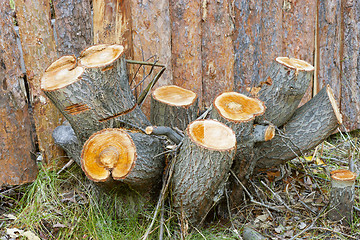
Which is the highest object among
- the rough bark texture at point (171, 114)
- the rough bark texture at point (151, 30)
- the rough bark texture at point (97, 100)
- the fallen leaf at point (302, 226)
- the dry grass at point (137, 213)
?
the rough bark texture at point (151, 30)

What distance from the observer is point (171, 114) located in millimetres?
2729

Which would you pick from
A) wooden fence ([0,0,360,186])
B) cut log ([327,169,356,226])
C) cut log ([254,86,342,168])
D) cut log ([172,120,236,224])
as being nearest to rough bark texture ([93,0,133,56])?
wooden fence ([0,0,360,186])

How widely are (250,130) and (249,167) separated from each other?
377 mm

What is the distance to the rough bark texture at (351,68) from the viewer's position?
12.4 feet

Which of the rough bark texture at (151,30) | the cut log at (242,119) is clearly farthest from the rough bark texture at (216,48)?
the cut log at (242,119)

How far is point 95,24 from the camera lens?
2936 mm

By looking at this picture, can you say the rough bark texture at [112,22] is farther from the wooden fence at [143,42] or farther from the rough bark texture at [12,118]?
the rough bark texture at [12,118]

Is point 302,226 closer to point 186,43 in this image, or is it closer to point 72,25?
point 186,43

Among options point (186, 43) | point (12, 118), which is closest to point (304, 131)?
point (186, 43)

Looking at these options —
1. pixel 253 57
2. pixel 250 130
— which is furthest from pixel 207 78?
pixel 250 130

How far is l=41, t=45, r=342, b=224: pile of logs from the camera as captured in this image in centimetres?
225

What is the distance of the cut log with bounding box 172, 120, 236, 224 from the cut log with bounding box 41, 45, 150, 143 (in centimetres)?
52

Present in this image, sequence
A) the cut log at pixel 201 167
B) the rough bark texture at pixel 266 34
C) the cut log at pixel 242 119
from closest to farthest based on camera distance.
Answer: the cut log at pixel 201 167, the cut log at pixel 242 119, the rough bark texture at pixel 266 34

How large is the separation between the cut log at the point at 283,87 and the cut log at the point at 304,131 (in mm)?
108
